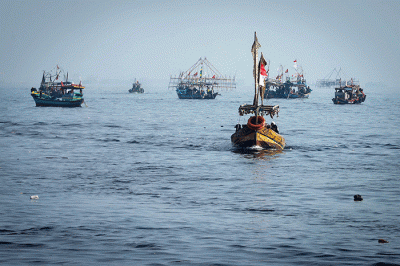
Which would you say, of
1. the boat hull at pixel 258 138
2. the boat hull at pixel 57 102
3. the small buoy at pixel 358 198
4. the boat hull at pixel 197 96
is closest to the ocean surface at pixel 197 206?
the small buoy at pixel 358 198

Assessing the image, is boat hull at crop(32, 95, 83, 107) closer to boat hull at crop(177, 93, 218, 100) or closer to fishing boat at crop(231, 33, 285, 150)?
fishing boat at crop(231, 33, 285, 150)

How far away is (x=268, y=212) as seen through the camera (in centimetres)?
2119

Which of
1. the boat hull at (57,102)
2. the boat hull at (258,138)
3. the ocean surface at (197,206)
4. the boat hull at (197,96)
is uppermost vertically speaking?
the boat hull at (197,96)

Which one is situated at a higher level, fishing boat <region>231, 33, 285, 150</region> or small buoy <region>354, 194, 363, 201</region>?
fishing boat <region>231, 33, 285, 150</region>

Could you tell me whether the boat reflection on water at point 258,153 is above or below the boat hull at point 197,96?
below

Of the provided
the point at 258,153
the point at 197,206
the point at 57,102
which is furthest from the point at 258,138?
the point at 57,102

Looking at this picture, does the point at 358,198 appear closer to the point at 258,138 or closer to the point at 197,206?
the point at 197,206

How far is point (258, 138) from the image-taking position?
1631 inches

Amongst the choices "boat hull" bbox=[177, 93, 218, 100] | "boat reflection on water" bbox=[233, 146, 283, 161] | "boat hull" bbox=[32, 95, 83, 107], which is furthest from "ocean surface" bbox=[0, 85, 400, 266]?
"boat hull" bbox=[177, 93, 218, 100]

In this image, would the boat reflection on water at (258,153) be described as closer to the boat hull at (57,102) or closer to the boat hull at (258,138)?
the boat hull at (258,138)

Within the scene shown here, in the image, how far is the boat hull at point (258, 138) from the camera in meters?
41.5

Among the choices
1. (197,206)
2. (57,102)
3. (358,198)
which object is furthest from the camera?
(57,102)

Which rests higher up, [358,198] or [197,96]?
[197,96]

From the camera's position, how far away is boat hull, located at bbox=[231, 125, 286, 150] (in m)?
41.5
